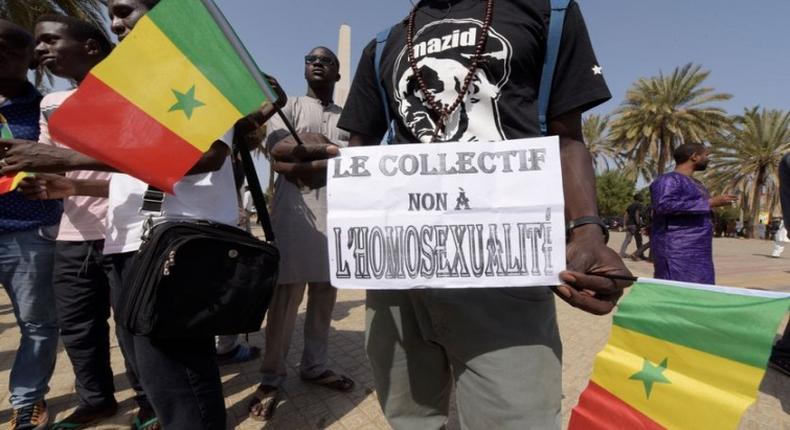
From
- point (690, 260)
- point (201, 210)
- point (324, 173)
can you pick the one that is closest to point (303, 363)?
point (201, 210)

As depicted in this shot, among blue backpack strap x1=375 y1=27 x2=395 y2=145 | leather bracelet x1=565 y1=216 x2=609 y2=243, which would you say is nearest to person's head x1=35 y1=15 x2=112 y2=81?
blue backpack strap x1=375 y1=27 x2=395 y2=145

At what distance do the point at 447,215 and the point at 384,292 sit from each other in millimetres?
385

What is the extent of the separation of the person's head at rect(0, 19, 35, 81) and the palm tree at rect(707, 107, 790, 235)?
107 feet

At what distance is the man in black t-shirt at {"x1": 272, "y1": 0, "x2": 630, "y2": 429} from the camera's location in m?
1.05

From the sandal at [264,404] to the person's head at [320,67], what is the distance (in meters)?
2.01

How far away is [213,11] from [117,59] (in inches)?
12.0

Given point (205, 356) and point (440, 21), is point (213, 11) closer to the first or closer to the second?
point (440, 21)

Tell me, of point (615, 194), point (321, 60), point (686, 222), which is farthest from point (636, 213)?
point (615, 194)

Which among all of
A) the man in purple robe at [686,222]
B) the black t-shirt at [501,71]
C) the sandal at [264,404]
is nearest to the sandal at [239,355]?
the sandal at [264,404]

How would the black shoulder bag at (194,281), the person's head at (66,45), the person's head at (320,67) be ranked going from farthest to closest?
1. the person's head at (320,67)
2. the person's head at (66,45)
3. the black shoulder bag at (194,281)

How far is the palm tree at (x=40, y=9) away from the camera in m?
9.03

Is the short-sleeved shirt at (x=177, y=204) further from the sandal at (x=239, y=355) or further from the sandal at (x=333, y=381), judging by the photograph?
the sandal at (x=239, y=355)

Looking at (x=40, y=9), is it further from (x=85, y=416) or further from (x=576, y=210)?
(x=576, y=210)

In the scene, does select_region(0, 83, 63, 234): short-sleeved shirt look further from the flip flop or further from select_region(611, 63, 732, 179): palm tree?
select_region(611, 63, 732, 179): palm tree
